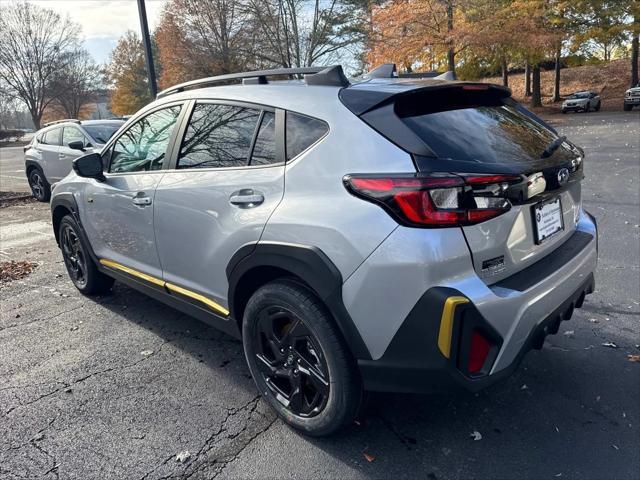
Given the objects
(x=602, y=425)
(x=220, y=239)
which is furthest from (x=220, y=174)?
(x=602, y=425)

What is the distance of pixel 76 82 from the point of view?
5362 centimetres

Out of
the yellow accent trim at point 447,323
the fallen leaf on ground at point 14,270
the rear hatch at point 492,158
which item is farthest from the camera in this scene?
the fallen leaf on ground at point 14,270

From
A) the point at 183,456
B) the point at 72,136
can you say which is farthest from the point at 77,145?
the point at 183,456

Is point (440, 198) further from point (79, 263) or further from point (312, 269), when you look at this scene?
point (79, 263)

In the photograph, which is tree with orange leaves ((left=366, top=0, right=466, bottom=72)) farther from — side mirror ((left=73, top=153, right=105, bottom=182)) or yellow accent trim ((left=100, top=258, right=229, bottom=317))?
yellow accent trim ((left=100, top=258, right=229, bottom=317))

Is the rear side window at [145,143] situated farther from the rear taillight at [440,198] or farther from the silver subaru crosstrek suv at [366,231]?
the rear taillight at [440,198]

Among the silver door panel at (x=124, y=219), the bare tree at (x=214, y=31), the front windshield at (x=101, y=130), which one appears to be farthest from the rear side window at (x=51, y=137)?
the bare tree at (x=214, y=31)

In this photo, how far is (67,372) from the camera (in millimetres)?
3346

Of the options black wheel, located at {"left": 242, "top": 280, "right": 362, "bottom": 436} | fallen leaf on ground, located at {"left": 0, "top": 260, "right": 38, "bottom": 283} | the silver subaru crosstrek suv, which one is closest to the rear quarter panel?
the silver subaru crosstrek suv

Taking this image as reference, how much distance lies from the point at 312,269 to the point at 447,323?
0.64 meters

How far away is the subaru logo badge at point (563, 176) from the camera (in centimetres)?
245

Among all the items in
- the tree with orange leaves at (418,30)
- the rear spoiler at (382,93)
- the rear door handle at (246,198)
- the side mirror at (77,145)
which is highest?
the tree with orange leaves at (418,30)

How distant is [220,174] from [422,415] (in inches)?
68.5

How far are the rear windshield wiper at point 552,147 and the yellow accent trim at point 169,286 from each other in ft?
6.28
